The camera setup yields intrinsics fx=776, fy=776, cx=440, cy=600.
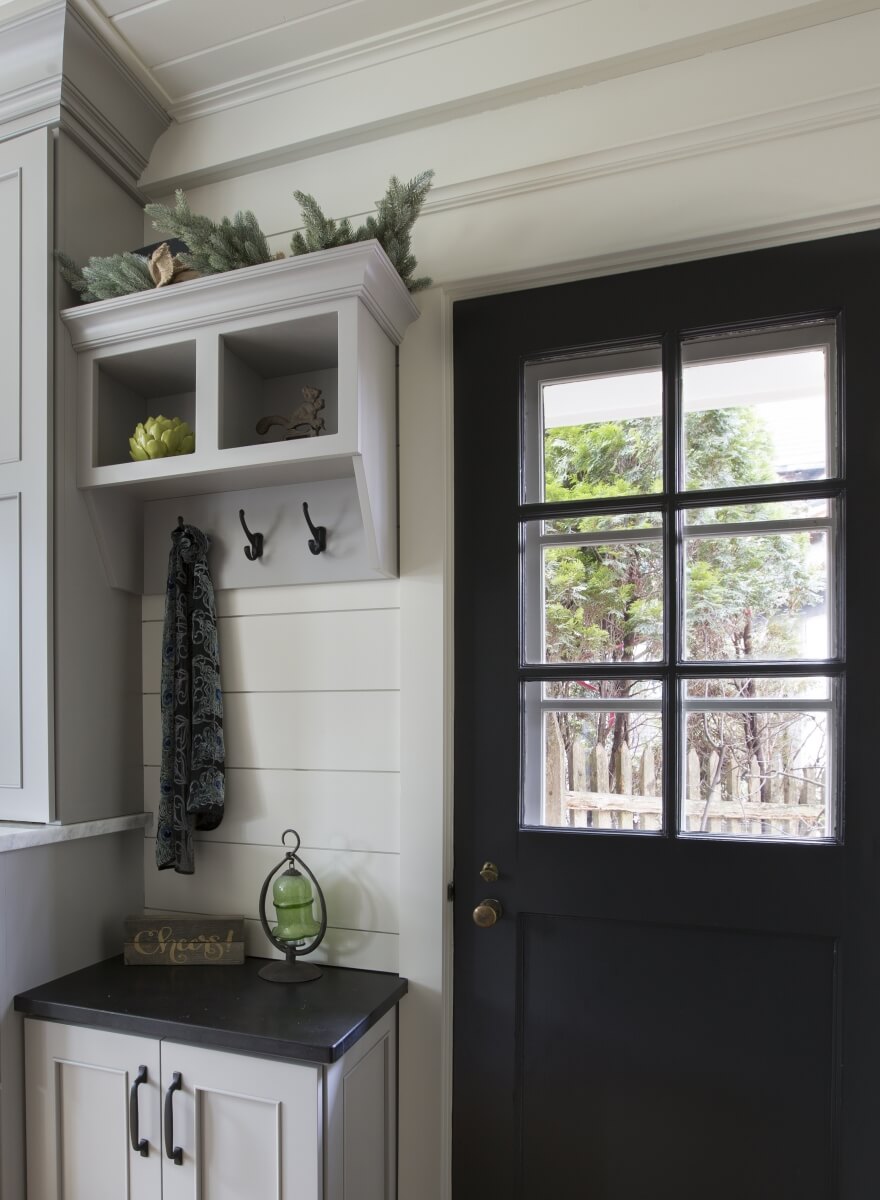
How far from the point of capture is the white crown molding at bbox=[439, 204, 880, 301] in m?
1.34

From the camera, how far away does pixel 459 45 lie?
1515 mm

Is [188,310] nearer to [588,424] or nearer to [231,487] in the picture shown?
[231,487]

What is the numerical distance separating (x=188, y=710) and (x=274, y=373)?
0.74m

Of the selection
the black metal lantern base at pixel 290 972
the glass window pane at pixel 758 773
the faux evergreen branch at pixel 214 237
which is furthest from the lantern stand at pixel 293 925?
the faux evergreen branch at pixel 214 237

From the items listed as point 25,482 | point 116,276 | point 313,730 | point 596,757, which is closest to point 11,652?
point 25,482

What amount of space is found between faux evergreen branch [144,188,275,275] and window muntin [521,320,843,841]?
593 mm

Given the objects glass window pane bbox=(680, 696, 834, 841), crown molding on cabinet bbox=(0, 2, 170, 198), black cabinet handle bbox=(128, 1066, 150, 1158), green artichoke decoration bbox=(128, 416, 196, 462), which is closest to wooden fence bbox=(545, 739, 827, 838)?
glass window pane bbox=(680, 696, 834, 841)

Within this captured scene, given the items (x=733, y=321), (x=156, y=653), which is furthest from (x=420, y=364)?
(x=156, y=653)

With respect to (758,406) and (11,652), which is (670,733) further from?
(11,652)

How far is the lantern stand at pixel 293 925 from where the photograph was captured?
1493mm

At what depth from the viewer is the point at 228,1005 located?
138 centimetres

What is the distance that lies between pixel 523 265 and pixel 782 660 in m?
0.89

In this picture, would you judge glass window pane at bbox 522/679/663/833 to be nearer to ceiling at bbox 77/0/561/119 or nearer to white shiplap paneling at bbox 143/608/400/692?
white shiplap paneling at bbox 143/608/400/692

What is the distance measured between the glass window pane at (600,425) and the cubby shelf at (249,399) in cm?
32
